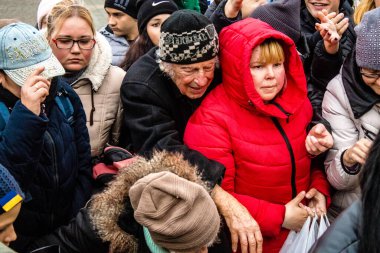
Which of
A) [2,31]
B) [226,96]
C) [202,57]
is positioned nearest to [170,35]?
[202,57]

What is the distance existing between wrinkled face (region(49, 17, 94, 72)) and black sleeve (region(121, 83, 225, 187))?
46 cm

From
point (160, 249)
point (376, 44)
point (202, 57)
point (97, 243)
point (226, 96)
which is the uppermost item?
point (376, 44)

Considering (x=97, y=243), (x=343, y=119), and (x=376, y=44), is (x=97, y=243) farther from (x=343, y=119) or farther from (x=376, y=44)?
(x=376, y=44)

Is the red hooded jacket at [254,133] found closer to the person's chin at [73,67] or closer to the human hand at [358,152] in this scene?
the human hand at [358,152]

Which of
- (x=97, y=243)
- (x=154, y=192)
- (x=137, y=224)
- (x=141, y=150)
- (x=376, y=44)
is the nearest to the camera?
(x=154, y=192)

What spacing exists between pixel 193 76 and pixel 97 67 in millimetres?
733

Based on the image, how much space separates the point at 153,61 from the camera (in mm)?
2590

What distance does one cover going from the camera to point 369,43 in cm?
229

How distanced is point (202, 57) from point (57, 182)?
87 centimetres

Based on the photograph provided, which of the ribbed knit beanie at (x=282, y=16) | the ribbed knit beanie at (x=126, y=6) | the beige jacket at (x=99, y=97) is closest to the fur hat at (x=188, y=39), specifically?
the ribbed knit beanie at (x=282, y=16)

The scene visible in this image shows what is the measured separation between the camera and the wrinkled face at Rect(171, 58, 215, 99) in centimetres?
241

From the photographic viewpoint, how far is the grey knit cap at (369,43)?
2.28 meters

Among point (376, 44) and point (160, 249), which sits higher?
point (376, 44)

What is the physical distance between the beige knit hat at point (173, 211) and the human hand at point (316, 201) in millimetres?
782
